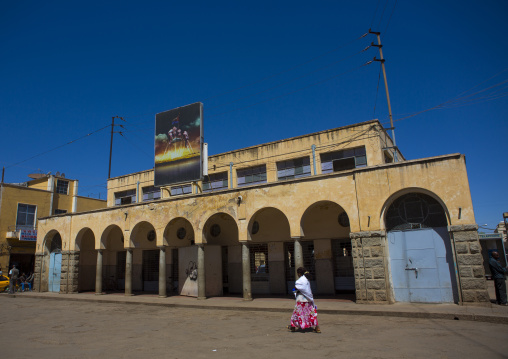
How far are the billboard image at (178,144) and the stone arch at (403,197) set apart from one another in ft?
31.3

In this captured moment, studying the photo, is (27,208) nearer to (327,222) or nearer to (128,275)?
(128,275)

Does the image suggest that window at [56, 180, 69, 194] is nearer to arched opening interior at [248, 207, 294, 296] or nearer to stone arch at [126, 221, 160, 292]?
stone arch at [126, 221, 160, 292]

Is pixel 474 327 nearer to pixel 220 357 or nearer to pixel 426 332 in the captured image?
pixel 426 332

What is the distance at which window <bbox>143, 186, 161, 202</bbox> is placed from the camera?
25139 millimetres

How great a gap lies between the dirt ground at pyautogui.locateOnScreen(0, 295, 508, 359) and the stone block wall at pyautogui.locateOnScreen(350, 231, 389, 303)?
5.80ft

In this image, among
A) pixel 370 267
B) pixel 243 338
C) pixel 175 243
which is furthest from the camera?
pixel 175 243

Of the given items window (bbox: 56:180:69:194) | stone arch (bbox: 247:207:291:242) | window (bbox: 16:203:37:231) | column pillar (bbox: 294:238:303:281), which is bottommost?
column pillar (bbox: 294:238:303:281)

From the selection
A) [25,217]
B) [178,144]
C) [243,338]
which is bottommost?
[243,338]

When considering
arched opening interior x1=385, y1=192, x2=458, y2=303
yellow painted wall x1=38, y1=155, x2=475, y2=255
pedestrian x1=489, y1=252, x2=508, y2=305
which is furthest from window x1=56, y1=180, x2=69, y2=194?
pedestrian x1=489, y1=252, x2=508, y2=305

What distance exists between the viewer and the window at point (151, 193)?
25.1 metres

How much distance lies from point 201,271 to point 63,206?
947 inches

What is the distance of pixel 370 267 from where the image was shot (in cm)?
1280

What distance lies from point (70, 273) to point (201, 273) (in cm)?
1026

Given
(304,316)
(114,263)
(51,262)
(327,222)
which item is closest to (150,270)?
(114,263)
